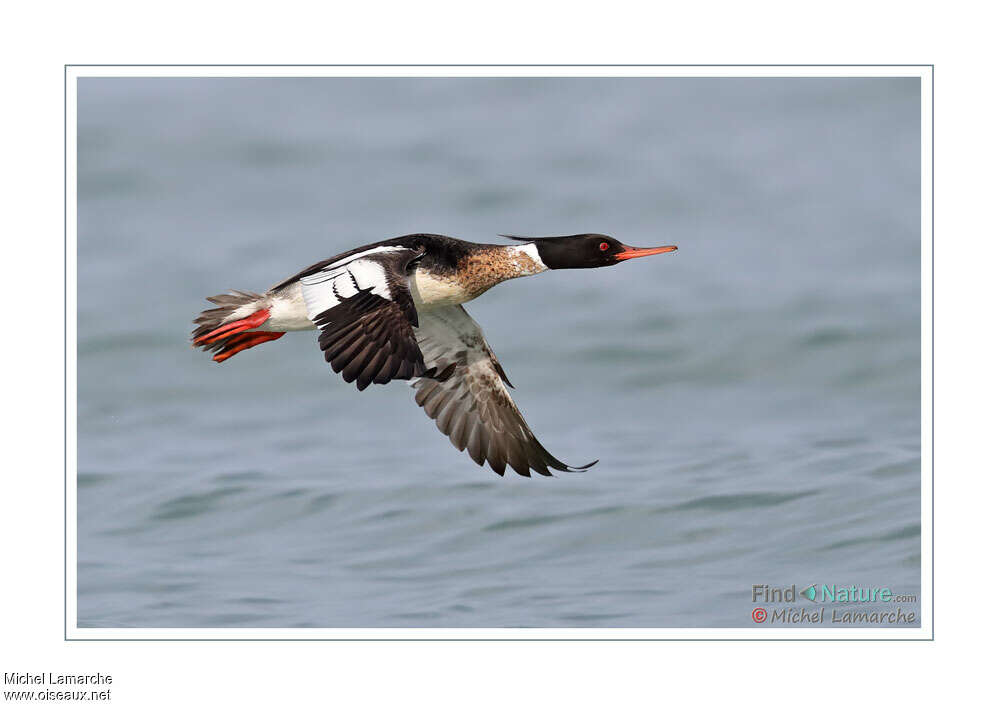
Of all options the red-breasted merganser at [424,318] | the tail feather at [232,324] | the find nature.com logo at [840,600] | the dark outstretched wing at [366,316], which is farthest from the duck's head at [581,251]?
the find nature.com logo at [840,600]

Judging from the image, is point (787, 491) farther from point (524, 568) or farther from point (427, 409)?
point (427, 409)

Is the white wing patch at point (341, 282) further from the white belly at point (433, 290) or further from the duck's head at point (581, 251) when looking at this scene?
the duck's head at point (581, 251)

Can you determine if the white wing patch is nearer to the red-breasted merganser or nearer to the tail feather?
the red-breasted merganser

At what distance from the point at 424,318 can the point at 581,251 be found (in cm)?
94

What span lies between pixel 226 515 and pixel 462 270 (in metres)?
3.91

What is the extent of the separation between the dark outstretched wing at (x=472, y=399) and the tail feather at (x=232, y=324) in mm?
1005

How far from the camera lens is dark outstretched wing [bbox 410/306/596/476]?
7559mm

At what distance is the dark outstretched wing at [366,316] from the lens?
18.8 feet

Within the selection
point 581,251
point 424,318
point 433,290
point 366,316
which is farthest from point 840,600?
point 366,316

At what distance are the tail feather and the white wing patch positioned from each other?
17.3 inches

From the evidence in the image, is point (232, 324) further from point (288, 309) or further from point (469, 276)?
point (469, 276)

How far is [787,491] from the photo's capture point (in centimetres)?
963

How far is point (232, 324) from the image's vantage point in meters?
6.86

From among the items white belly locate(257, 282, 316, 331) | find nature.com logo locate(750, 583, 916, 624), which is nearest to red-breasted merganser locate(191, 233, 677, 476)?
white belly locate(257, 282, 316, 331)
